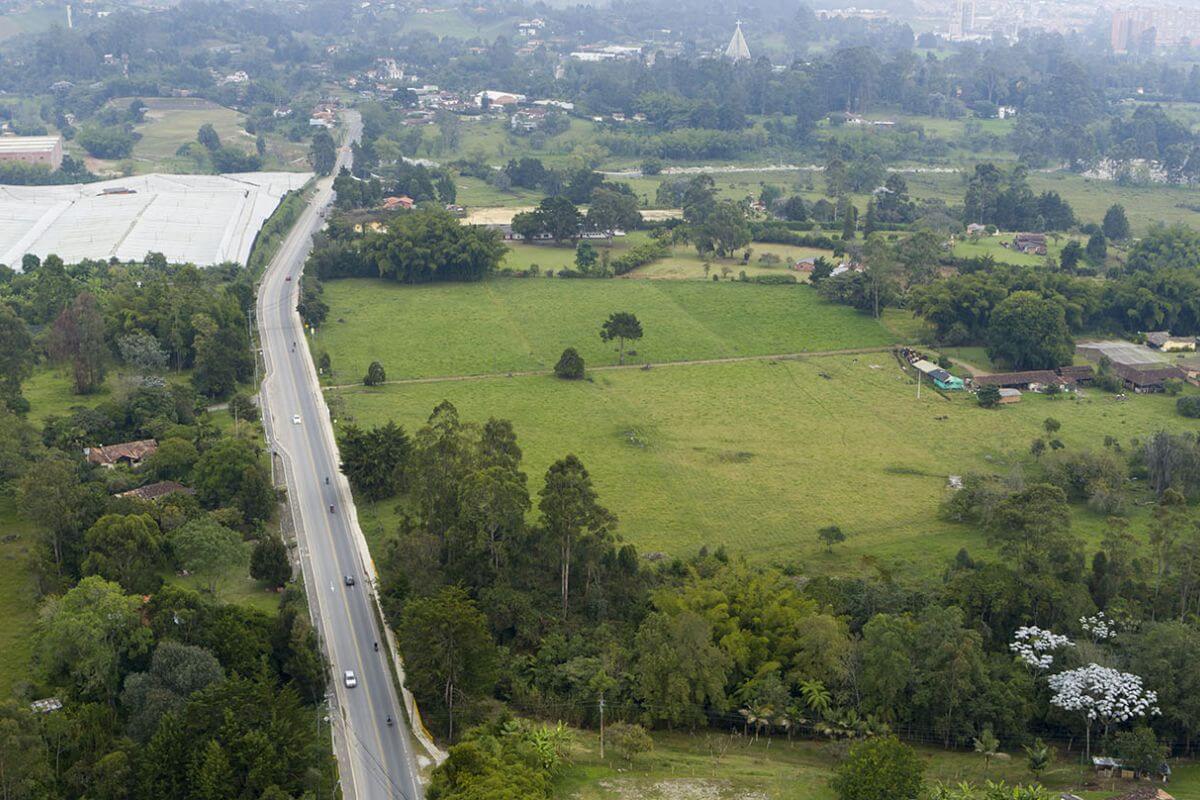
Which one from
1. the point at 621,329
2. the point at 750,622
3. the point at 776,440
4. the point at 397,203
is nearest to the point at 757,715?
the point at 750,622

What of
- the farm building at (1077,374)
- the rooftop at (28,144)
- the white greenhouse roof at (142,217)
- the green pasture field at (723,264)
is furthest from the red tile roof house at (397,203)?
the farm building at (1077,374)

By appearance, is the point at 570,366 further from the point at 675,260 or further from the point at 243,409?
the point at 675,260

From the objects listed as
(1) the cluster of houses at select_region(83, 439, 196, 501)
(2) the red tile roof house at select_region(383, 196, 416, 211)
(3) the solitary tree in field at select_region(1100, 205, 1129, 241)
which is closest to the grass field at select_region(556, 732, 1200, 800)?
(1) the cluster of houses at select_region(83, 439, 196, 501)

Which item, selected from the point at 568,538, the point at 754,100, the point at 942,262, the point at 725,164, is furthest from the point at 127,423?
the point at 754,100

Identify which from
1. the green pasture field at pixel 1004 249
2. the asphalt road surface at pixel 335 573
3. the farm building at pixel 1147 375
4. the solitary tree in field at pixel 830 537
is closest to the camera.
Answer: the asphalt road surface at pixel 335 573

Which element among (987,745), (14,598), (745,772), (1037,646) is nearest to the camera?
(745,772)

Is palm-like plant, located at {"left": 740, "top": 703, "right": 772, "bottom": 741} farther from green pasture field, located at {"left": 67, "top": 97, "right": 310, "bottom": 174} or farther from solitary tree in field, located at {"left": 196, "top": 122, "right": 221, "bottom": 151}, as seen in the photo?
solitary tree in field, located at {"left": 196, "top": 122, "right": 221, "bottom": 151}

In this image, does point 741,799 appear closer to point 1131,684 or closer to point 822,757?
point 822,757

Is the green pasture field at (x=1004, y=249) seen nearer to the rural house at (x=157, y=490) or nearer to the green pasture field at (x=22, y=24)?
the rural house at (x=157, y=490)
